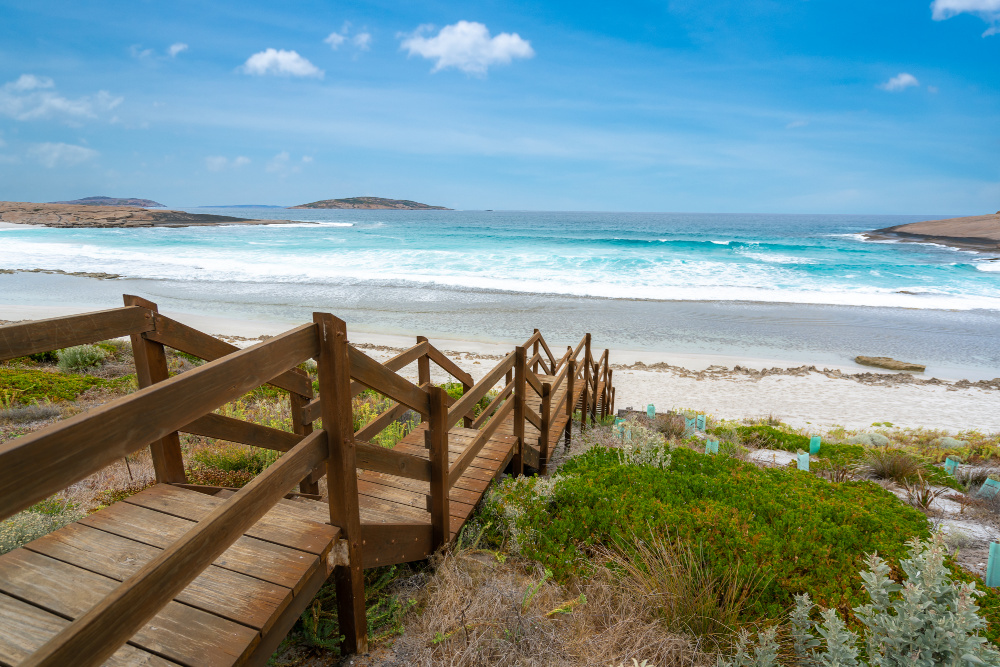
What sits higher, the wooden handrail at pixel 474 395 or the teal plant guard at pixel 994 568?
the wooden handrail at pixel 474 395

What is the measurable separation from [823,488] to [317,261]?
3681cm

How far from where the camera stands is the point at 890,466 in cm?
621

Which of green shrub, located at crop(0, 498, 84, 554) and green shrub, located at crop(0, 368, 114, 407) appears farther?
green shrub, located at crop(0, 368, 114, 407)

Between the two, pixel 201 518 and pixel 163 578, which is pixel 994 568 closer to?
pixel 163 578

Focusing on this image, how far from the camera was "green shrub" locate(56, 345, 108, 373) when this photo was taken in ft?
31.8

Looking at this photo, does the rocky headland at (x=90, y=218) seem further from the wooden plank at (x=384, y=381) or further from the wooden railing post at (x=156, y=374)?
the wooden plank at (x=384, y=381)

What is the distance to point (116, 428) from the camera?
1345mm

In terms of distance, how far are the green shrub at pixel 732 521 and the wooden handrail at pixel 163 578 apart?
2.15 meters

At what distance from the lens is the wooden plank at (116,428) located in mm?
1099

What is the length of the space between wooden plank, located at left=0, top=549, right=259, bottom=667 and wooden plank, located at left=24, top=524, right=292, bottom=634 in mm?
34

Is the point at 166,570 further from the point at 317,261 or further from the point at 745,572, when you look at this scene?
the point at 317,261

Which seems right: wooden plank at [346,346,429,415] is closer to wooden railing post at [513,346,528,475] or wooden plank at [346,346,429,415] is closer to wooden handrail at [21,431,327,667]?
wooden handrail at [21,431,327,667]

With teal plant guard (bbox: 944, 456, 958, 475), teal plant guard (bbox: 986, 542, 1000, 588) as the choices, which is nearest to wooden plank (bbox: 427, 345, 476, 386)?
teal plant guard (bbox: 986, 542, 1000, 588)

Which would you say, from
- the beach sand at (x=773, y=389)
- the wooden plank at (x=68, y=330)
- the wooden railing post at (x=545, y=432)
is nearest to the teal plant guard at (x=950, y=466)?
the beach sand at (x=773, y=389)
